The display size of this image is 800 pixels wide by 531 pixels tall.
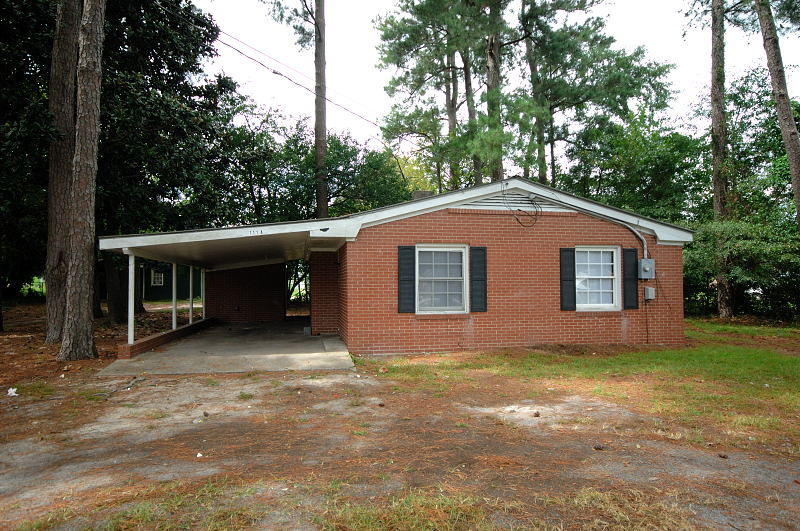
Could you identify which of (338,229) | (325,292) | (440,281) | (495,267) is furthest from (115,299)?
(495,267)

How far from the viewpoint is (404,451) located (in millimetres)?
4188

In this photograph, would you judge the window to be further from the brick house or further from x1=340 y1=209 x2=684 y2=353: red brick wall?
x1=340 y1=209 x2=684 y2=353: red brick wall

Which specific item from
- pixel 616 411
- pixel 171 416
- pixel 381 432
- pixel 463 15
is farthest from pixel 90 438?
pixel 463 15

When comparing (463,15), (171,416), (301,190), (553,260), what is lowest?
(171,416)

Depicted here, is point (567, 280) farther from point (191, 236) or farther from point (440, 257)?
point (191, 236)

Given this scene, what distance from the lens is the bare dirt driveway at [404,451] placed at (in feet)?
9.77

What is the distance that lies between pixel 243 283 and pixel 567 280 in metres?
→ 11.4

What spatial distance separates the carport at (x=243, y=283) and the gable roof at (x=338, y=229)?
0.02 m

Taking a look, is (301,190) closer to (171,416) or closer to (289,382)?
(289,382)

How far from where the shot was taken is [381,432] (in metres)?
4.75

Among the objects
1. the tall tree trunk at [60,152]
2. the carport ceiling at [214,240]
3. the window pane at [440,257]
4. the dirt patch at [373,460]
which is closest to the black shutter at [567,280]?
the window pane at [440,257]

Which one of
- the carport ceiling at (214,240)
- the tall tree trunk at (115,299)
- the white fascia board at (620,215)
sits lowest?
the tall tree trunk at (115,299)

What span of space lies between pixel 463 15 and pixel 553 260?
10.5 metres

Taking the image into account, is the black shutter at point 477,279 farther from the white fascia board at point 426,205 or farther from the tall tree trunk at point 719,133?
the tall tree trunk at point 719,133
